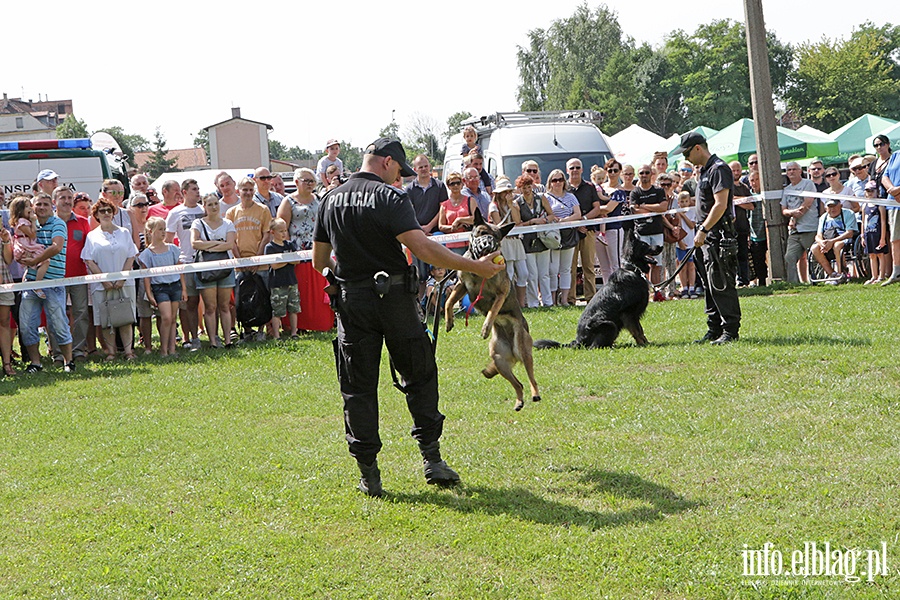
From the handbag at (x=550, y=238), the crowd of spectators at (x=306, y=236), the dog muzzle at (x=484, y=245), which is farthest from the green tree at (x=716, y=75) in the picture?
the dog muzzle at (x=484, y=245)

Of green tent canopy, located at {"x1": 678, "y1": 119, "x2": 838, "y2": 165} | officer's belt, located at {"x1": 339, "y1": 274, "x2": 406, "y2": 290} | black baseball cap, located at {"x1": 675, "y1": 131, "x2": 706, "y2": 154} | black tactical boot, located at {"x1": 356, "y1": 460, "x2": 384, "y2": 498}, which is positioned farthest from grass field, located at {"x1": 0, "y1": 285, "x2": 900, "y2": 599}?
green tent canopy, located at {"x1": 678, "y1": 119, "x2": 838, "y2": 165}

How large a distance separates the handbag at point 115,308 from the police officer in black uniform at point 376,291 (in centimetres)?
586

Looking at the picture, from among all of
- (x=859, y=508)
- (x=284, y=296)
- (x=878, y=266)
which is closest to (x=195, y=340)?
(x=284, y=296)

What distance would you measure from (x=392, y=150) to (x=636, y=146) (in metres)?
25.5

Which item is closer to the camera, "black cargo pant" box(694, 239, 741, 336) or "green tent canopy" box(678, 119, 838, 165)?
"black cargo pant" box(694, 239, 741, 336)

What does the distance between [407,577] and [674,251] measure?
1045 cm

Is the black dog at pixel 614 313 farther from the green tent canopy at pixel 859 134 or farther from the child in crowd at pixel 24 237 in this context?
the green tent canopy at pixel 859 134

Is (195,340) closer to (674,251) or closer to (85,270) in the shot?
(85,270)

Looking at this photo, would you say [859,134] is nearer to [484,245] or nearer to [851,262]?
[851,262]

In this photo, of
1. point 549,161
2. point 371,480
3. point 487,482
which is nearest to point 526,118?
point 549,161

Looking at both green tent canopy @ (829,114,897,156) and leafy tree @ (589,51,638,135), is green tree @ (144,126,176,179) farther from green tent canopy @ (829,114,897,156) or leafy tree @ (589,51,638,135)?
green tent canopy @ (829,114,897,156)

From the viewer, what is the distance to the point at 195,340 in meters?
11.4

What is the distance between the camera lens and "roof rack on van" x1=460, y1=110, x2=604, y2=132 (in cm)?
1744

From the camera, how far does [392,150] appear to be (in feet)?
18.2
